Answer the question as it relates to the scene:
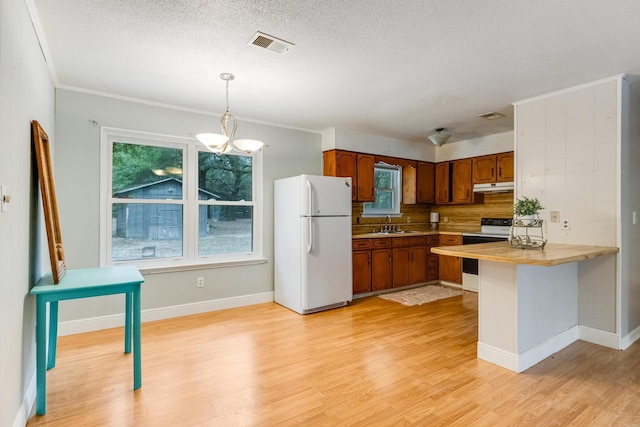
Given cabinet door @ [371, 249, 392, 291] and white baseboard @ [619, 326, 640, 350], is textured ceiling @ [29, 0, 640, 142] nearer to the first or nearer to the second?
cabinet door @ [371, 249, 392, 291]

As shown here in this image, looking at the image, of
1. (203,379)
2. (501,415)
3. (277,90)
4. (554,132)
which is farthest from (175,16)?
(554,132)

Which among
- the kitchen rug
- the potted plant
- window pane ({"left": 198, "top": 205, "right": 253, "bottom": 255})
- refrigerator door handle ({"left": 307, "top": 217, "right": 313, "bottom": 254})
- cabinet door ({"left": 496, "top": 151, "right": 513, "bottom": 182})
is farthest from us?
cabinet door ({"left": 496, "top": 151, "right": 513, "bottom": 182})

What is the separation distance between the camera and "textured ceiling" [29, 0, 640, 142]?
2.03m

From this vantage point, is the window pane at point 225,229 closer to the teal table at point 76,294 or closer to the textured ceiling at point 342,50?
the textured ceiling at point 342,50

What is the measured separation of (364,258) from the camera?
4828mm

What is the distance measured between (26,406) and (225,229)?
8.38ft

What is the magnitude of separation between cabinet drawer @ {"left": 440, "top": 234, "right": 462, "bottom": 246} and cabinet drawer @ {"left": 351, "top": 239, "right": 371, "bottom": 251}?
4.78 ft

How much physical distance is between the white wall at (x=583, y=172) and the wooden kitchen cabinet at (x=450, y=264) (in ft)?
6.34

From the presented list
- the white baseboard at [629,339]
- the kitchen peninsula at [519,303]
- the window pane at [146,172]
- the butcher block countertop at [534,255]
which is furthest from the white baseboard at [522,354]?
the window pane at [146,172]

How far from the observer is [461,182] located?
5637 mm

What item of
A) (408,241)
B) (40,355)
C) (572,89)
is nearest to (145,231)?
(40,355)

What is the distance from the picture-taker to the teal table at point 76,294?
200 centimetres

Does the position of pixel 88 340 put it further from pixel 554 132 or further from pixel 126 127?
pixel 554 132

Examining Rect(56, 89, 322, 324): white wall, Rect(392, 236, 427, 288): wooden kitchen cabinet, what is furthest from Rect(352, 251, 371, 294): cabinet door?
Rect(56, 89, 322, 324): white wall
